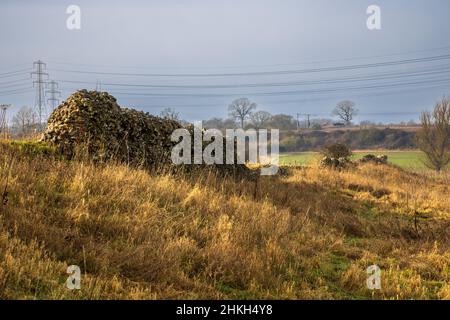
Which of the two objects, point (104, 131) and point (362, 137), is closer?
point (104, 131)

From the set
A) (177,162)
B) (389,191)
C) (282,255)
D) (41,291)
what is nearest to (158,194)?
Result: (282,255)

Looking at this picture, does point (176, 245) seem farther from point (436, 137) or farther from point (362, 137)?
point (362, 137)

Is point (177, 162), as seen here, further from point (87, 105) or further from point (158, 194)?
point (158, 194)

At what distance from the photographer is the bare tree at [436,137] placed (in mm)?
59156

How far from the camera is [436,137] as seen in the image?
198 feet

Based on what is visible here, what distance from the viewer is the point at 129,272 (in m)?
5.34

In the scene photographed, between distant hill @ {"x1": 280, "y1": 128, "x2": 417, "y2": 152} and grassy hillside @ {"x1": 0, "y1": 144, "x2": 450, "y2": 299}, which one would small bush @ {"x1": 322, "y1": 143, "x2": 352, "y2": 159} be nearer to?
grassy hillside @ {"x1": 0, "y1": 144, "x2": 450, "y2": 299}

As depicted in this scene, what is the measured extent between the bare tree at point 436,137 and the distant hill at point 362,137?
62.6 ft

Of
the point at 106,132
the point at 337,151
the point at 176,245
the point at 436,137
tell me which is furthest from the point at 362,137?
the point at 176,245

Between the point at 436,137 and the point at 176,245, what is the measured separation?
61812 millimetres

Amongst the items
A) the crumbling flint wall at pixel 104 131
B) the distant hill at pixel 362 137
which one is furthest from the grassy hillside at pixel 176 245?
the distant hill at pixel 362 137

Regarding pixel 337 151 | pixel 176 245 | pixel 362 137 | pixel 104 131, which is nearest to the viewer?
pixel 176 245
